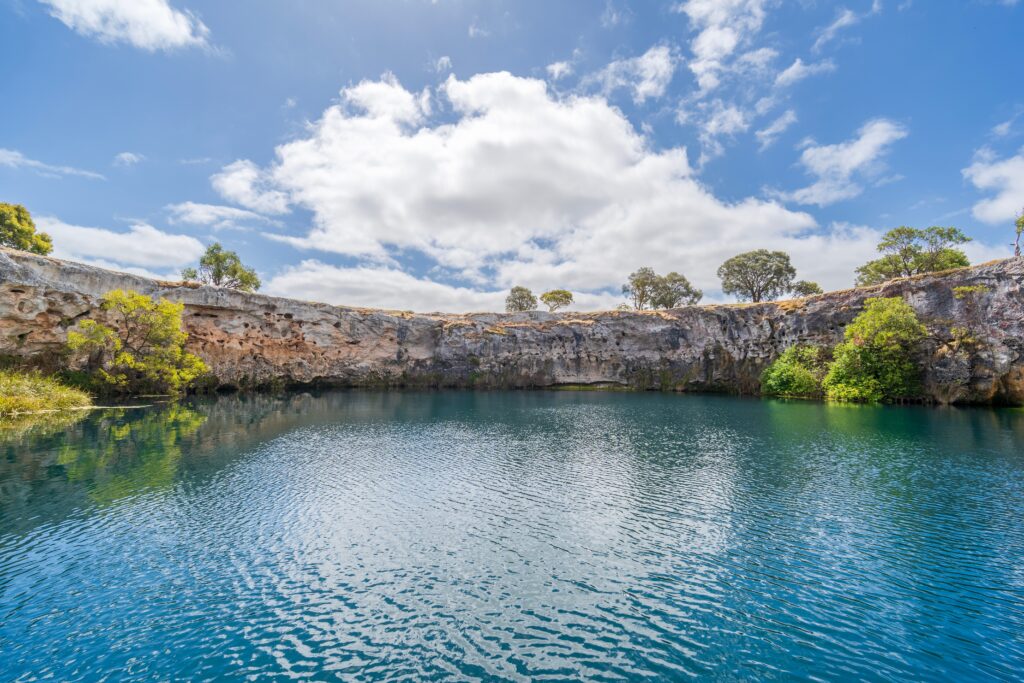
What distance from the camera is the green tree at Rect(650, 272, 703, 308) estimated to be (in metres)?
102

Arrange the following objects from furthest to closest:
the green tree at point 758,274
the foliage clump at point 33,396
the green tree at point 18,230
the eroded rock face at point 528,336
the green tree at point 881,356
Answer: the green tree at point 758,274, the green tree at point 18,230, the green tree at point 881,356, the eroded rock face at point 528,336, the foliage clump at point 33,396

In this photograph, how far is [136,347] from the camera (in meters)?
50.1

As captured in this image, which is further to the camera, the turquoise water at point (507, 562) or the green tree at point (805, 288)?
the green tree at point (805, 288)

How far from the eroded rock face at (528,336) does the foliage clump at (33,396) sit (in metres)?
10.8

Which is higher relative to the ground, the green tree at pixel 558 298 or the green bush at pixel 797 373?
the green tree at pixel 558 298

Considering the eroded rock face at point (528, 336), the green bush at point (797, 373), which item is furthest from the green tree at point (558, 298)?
the green bush at point (797, 373)

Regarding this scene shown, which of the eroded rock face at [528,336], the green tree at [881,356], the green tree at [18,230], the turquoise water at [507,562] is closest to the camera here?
the turquoise water at [507,562]

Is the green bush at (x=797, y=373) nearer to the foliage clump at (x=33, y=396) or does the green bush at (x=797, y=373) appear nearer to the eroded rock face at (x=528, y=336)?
the eroded rock face at (x=528, y=336)

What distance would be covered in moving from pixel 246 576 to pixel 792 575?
14.4m

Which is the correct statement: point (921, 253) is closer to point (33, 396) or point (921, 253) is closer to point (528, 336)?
point (528, 336)

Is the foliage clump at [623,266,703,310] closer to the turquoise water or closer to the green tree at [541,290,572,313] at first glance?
the green tree at [541,290,572,313]

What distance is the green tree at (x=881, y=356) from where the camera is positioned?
5300 cm

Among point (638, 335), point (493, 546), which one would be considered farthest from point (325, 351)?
point (493, 546)

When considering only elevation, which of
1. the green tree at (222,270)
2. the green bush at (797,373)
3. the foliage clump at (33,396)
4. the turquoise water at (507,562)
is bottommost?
the turquoise water at (507,562)
